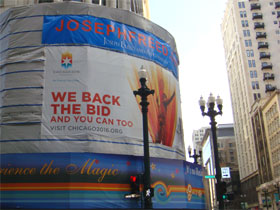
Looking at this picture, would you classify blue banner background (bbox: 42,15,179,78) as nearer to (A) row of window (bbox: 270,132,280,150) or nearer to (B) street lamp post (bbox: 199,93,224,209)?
(B) street lamp post (bbox: 199,93,224,209)

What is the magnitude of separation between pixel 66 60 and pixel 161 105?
624 cm

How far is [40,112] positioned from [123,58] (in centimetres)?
559

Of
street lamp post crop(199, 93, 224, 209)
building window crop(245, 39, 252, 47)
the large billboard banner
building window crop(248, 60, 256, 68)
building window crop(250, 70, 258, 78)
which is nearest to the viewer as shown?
street lamp post crop(199, 93, 224, 209)

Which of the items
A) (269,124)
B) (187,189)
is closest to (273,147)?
(269,124)

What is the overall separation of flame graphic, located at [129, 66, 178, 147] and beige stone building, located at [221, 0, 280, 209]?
243 ft

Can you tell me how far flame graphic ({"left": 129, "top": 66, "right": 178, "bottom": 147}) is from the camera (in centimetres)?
2019

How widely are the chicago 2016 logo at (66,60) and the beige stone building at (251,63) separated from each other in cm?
8001

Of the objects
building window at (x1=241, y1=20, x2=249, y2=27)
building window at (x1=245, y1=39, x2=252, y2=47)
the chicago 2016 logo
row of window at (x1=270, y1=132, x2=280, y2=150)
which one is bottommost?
→ the chicago 2016 logo

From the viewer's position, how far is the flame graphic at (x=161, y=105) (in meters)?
20.2

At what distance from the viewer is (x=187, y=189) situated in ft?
64.5

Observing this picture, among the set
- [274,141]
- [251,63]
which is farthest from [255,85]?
[274,141]

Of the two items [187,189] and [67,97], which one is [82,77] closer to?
[67,97]

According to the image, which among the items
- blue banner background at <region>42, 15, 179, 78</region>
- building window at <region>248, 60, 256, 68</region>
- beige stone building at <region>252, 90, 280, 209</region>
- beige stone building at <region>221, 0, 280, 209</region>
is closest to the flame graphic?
Result: blue banner background at <region>42, 15, 179, 78</region>

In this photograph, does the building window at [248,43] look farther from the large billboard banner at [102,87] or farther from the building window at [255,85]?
the large billboard banner at [102,87]
